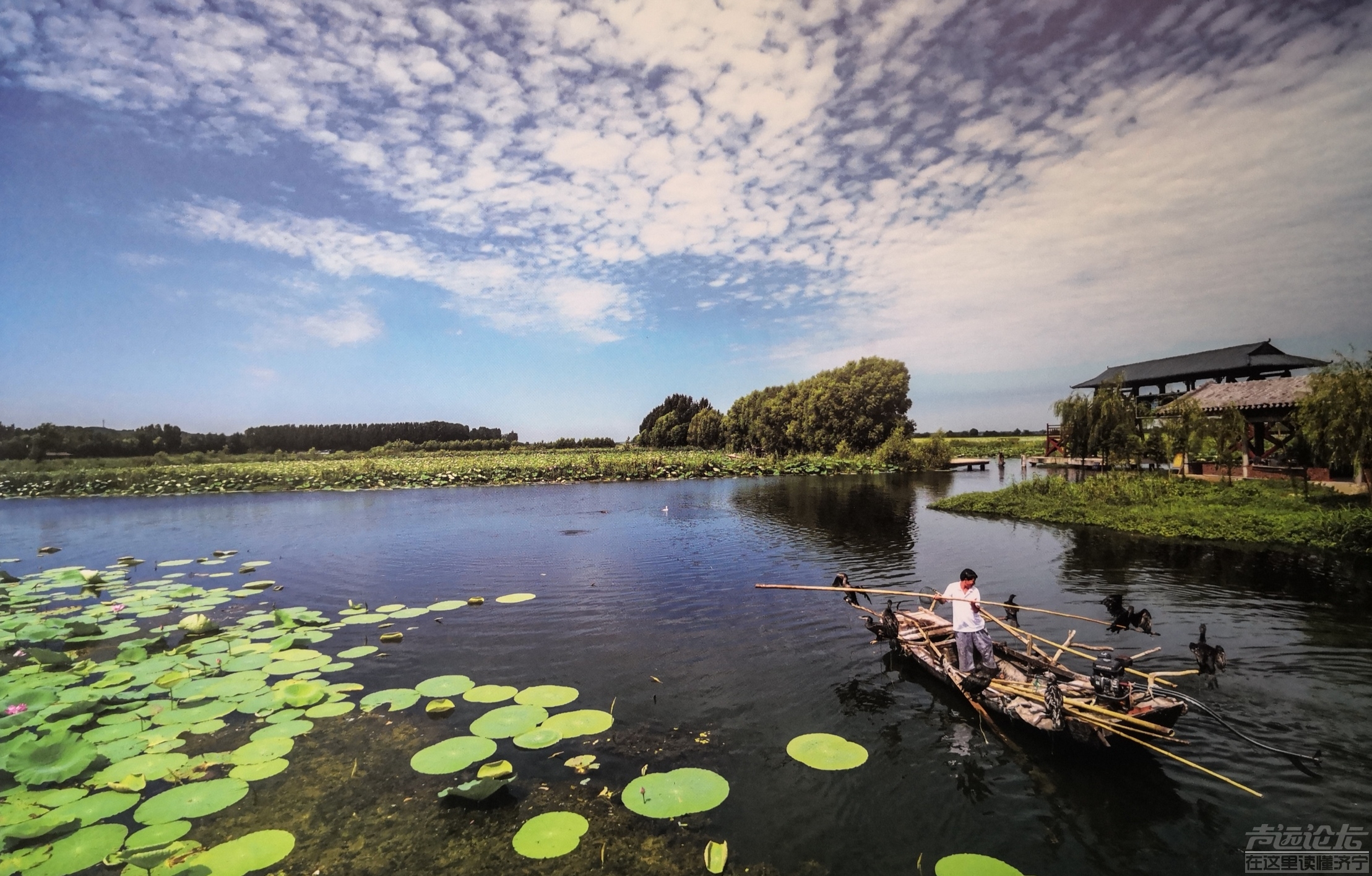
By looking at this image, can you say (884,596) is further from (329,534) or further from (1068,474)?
(1068,474)

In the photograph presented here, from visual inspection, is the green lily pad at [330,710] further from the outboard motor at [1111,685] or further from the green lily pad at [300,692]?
the outboard motor at [1111,685]

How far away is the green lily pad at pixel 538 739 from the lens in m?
6.57

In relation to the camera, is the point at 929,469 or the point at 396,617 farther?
the point at 929,469

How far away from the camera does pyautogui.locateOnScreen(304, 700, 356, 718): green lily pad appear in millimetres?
7406

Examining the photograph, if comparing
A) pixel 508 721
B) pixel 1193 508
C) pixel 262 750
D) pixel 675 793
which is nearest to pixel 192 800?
pixel 262 750

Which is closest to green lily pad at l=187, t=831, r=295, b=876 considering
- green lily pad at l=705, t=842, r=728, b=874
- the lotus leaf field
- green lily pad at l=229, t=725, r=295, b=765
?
the lotus leaf field

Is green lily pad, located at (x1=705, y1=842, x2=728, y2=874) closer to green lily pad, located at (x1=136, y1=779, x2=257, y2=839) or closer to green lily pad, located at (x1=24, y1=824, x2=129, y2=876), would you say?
green lily pad, located at (x1=136, y1=779, x2=257, y2=839)

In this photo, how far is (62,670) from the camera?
8555 millimetres

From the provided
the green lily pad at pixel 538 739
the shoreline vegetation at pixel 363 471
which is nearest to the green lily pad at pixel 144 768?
the green lily pad at pixel 538 739

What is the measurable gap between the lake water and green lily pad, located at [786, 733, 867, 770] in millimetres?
144

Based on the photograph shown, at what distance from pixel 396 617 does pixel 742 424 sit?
76.8m

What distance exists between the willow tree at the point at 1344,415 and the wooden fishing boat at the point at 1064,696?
1545 cm

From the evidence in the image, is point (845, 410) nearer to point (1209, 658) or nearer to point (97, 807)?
point (1209, 658)

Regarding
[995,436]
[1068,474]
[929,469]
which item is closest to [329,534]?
[1068,474]
